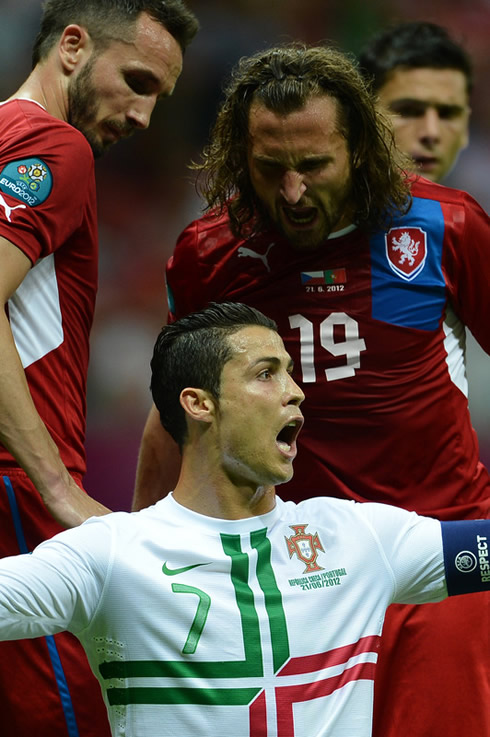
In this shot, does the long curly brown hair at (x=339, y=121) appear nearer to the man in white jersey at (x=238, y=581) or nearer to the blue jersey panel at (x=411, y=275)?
the blue jersey panel at (x=411, y=275)

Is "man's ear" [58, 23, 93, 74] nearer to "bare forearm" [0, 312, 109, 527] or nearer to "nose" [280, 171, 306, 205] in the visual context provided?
"nose" [280, 171, 306, 205]

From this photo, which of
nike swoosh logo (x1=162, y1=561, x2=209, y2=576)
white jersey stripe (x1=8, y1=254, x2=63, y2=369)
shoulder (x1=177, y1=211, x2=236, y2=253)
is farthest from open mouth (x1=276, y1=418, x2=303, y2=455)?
shoulder (x1=177, y1=211, x2=236, y2=253)

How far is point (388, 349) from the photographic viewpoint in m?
3.12

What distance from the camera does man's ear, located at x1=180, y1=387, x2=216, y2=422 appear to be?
8.59ft

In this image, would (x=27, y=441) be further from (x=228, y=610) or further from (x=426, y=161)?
(x=426, y=161)

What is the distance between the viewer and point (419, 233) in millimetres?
3146

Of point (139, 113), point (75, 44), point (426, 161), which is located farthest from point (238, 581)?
point (426, 161)

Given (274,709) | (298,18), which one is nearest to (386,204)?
(274,709)

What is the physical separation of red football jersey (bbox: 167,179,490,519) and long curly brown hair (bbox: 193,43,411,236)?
79mm

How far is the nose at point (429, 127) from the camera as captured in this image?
194 inches

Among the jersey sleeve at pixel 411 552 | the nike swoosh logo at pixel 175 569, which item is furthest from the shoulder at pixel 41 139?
the jersey sleeve at pixel 411 552

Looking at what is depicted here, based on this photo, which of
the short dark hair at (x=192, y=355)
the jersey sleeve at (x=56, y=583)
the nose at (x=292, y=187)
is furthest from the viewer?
the nose at (x=292, y=187)

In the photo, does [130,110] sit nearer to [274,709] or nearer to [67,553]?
[67,553]

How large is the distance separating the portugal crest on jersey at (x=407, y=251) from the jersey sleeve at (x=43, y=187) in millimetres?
865
